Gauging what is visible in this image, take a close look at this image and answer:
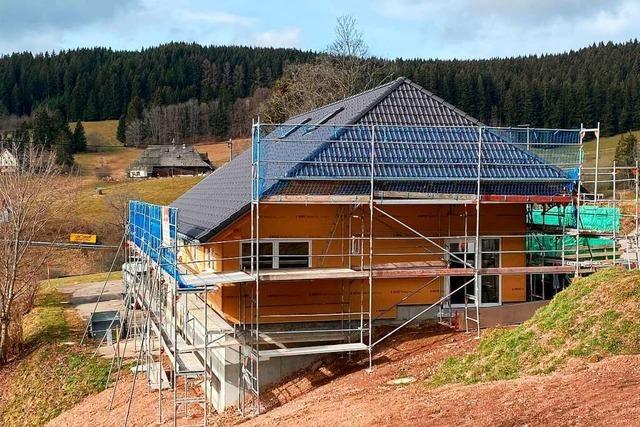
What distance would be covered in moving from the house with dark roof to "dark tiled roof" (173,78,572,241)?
4 centimetres

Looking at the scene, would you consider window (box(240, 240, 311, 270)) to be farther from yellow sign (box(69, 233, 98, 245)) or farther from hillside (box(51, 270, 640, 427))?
yellow sign (box(69, 233, 98, 245))

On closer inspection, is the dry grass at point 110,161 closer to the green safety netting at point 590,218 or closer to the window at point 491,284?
the green safety netting at point 590,218

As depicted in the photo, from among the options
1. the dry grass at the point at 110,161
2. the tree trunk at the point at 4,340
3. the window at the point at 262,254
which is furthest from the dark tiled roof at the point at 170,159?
the window at the point at 262,254

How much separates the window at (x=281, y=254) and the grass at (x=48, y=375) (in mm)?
8455

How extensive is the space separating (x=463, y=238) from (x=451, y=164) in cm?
194

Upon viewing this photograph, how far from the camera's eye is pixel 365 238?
15219 mm

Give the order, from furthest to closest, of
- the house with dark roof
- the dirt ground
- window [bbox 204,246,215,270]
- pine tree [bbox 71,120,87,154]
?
1. pine tree [bbox 71,120,87,154]
2. window [bbox 204,246,215,270]
3. the house with dark roof
4. the dirt ground

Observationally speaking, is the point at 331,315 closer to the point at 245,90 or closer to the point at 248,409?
the point at 248,409

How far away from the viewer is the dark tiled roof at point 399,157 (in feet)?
50.6

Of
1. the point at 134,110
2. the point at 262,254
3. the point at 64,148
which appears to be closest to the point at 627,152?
the point at 262,254

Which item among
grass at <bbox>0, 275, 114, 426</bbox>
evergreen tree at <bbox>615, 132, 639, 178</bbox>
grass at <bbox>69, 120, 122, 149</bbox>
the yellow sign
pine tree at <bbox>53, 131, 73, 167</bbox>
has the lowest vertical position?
grass at <bbox>0, 275, 114, 426</bbox>

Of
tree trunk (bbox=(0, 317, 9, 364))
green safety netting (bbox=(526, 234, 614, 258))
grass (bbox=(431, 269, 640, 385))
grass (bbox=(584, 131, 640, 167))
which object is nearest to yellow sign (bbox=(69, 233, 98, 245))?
tree trunk (bbox=(0, 317, 9, 364))

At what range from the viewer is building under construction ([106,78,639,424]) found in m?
14.9

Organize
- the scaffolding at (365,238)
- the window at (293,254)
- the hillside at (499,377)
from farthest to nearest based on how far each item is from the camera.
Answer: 1. the window at (293,254)
2. the scaffolding at (365,238)
3. the hillside at (499,377)
